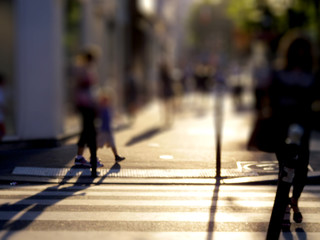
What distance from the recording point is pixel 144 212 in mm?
7035

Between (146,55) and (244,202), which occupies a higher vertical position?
(244,202)

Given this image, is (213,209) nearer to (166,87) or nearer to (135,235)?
(135,235)

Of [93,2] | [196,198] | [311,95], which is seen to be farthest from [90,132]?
[93,2]

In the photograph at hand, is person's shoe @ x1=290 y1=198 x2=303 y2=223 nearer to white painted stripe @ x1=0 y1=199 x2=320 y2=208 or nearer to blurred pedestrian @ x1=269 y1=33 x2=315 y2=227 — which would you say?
white painted stripe @ x1=0 y1=199 x2=320 y2=208

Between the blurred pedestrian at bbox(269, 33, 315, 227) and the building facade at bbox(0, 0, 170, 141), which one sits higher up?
the blurred pedestrian at bbox(269, 33, 315, 227)

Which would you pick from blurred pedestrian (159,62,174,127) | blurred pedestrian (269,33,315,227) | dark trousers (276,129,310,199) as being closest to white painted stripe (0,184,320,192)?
dark trousers (276,129,310,199)

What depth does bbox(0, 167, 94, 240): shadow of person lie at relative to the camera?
20.6ft

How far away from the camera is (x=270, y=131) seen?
18.8ft

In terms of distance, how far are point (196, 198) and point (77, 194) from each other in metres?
1.37

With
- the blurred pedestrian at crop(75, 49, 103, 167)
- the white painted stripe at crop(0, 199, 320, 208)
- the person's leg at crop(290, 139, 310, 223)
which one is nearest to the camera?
the person's leg at crop(290, 139, 310, 223)

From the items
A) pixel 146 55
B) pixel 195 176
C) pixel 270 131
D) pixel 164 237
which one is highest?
pixel 270 131

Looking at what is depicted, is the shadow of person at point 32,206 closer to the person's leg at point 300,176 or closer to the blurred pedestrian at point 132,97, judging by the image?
the person's leg at point 300,176

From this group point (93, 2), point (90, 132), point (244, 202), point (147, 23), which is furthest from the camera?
point (147, 23)

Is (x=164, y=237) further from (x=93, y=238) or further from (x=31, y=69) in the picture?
(x=31, y=69)
